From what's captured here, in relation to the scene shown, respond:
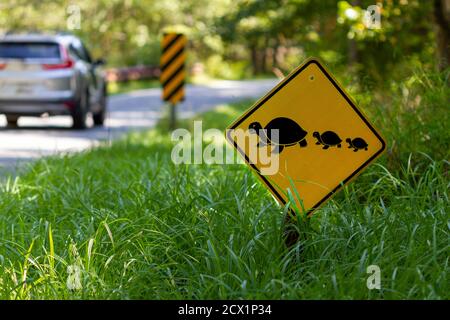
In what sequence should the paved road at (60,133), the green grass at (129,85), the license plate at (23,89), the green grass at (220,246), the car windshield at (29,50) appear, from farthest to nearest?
the green grass at (129,85) → the car windshield at (29,50) → the license plate at (23,89) → the paved road at (60,133) → the green grass at (220,246)

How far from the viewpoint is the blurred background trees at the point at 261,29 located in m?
10.3

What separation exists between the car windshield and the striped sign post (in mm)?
2076

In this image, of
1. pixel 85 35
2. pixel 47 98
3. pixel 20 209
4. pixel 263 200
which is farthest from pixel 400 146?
pixel 85 35

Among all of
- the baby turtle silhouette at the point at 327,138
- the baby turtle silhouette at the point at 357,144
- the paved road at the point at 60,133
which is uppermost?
the baby turtle silhouette at the point at 327,138

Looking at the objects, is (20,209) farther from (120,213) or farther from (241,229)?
(241,229)

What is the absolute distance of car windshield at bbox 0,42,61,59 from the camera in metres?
16.2

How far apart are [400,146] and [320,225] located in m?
1.69

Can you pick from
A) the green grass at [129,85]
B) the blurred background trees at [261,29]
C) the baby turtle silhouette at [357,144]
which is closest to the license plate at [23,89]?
the blurred background trees at [261,29]

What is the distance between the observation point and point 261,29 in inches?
821

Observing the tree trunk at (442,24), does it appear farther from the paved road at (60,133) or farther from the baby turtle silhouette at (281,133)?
the baby turtle silhouette at (281,133)

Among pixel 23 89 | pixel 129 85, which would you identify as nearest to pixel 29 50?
pixel 23 89

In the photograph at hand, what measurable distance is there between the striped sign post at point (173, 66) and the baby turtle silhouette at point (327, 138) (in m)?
10.8

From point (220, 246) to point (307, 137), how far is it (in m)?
0.68

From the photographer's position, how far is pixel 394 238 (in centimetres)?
470
